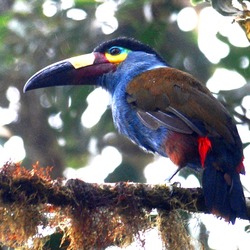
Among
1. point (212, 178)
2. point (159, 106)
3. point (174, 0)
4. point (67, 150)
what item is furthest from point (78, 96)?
point (212, 178)

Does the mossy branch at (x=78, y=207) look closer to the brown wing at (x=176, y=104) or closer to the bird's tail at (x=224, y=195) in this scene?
the bird's tail at (x=224, y=195)

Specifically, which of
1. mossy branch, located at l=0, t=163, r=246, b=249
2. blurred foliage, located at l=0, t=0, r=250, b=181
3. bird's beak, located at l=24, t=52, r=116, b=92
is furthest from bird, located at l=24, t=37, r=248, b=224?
blurred foliage, located at l=0, t=0, r=250, b=181

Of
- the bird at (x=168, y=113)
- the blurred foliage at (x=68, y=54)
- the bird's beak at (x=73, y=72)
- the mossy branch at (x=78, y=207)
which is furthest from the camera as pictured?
the blurred foliage at (x=68, y=54)

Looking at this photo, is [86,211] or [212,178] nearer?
[86,211]

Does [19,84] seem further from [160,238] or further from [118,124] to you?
[160,238]

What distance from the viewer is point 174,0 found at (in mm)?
5387

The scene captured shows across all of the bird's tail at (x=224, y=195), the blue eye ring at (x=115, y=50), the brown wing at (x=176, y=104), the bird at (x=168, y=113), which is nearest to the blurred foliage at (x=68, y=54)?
the blue eye ring at (x=115, y=50)

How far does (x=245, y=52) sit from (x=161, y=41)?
54 cm

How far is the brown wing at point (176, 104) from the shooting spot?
380 cm

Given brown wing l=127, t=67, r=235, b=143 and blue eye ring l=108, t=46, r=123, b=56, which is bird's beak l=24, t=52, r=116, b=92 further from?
brown wing l=127, t=67, r=235, b=143

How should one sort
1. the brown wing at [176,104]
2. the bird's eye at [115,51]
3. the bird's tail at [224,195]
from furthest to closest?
the bird's eye at [115,51] → the brown wing at [176,104] → the bird's tail at [224,195]

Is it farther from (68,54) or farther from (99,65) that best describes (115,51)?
(68,54)

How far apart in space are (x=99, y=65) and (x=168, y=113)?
2.64 feet

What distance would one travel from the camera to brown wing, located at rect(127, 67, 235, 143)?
380cm
